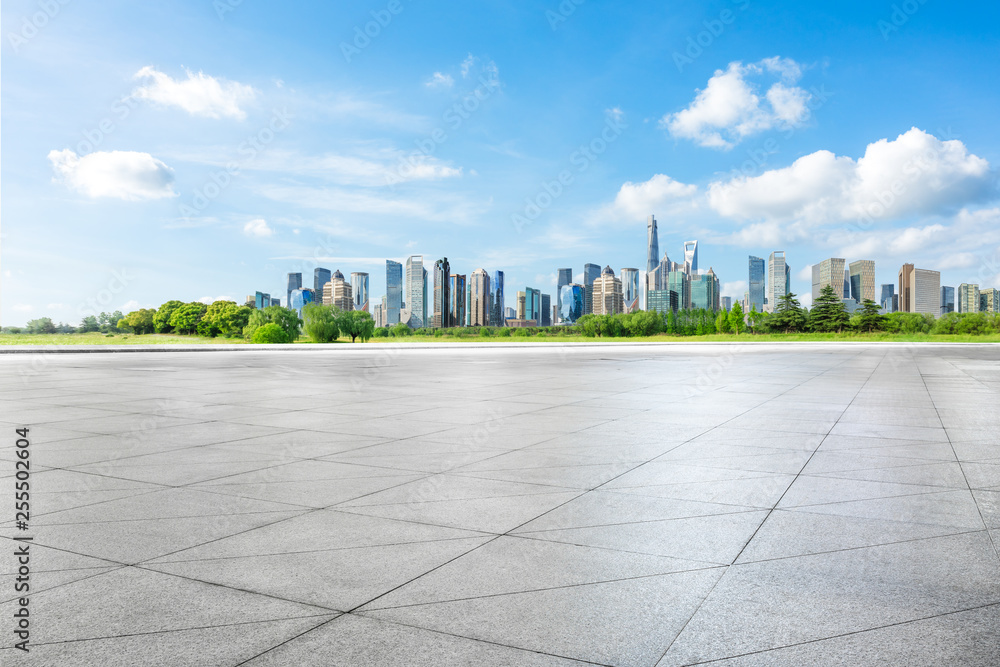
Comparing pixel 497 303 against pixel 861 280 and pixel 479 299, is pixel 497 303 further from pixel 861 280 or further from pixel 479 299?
pixel 861 280

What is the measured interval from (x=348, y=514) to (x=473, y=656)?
2284 millimetres

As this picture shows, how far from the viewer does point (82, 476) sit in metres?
5.95

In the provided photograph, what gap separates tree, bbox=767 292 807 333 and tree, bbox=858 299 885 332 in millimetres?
7742

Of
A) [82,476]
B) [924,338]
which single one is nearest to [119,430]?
[82,476]

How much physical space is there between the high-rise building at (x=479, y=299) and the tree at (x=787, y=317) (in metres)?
75.0

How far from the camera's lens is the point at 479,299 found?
162750 mm

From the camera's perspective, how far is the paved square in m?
2.90

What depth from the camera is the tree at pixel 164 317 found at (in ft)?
364

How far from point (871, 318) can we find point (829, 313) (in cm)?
549

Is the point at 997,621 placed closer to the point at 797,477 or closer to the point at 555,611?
the point at 555,611

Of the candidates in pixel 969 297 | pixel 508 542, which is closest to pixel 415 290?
pixel 969 297

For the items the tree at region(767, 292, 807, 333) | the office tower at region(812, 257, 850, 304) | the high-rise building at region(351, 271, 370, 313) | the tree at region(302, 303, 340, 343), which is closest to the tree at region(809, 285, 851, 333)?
the tree at region(767, 292, 807, 333)

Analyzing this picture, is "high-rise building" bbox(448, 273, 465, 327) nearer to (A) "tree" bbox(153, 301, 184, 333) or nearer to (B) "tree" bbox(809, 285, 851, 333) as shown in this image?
(A) "tree" bbox(153, 301, 184, 333)

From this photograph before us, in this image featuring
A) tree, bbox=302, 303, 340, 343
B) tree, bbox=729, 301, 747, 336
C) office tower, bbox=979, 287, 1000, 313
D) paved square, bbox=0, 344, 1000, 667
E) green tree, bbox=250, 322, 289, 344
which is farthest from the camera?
office tower, bbox=979, 287, 1000, 313
